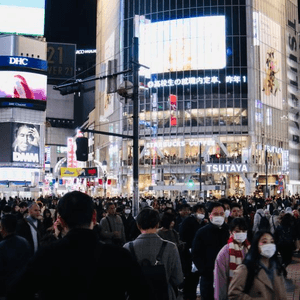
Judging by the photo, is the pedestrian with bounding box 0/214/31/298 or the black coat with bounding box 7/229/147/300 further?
the pedestrian with bounding box 0/214/31/298

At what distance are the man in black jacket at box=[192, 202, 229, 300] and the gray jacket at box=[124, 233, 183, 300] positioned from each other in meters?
1.96

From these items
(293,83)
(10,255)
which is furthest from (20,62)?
(10,255)

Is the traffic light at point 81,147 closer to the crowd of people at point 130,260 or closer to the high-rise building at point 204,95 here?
the crowd of people at point 130,260

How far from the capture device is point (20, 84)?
76.7 m

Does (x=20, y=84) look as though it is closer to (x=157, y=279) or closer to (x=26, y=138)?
(x=26, y=138)

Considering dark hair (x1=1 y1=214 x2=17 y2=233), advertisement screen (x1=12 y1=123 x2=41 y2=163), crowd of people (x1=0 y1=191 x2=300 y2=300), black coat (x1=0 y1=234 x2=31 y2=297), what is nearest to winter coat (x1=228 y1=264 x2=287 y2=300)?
crowd of people (x1=0 y1=191 x2=300 y2=300)

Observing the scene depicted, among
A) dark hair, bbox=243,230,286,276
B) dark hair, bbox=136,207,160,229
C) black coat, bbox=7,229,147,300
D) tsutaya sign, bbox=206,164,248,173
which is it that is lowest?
dark hair, bbox=243,230,286,276

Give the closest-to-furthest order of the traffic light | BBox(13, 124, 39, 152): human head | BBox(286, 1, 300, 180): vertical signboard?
1. the traffic light
2. BBox(13, 124, 39, 152): human head
3. BBox(286, 1, 300, 180): vertical signboard

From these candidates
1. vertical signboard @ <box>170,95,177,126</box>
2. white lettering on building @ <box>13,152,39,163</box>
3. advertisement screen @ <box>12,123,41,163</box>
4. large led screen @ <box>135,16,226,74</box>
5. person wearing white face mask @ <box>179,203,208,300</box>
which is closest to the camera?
person wearing white face mask @ <box>179,203,208,300</box>

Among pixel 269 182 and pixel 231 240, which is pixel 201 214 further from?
pixel 269 182

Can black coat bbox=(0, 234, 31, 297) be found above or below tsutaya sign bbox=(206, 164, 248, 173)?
below

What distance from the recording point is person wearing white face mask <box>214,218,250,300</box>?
603 centimetres

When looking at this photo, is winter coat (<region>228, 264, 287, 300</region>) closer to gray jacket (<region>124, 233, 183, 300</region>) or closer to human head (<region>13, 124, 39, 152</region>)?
gray jacket (<region>124, 233, 183, 300</region>)

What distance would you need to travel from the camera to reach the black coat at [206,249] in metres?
7.37
